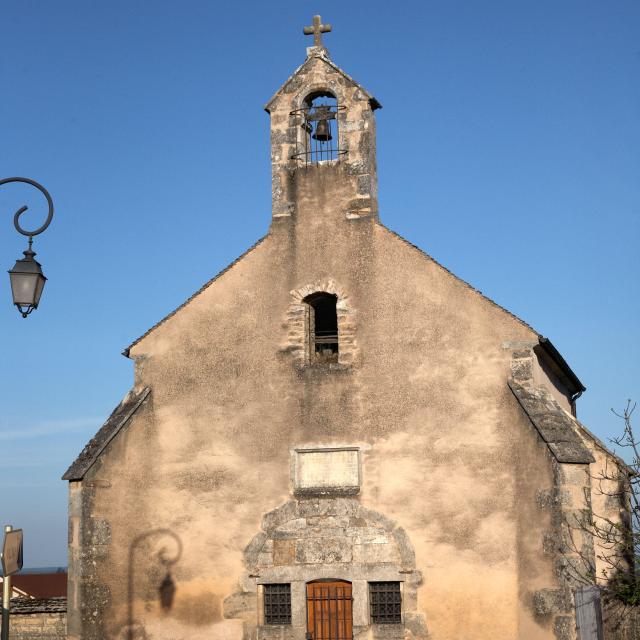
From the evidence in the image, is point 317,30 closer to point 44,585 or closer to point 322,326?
point 322,326

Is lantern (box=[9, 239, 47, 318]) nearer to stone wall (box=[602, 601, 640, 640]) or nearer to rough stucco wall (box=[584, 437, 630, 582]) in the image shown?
rough stucco wall (box=[584, 437, 630, 582])

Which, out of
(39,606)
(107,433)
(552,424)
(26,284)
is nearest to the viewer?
(26,284)

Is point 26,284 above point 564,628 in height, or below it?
above

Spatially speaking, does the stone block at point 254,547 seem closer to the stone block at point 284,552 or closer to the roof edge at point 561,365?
the stone block at point 284,552

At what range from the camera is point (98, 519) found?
16531mm

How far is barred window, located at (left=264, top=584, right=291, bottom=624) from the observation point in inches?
629

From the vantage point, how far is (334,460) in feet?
53.4

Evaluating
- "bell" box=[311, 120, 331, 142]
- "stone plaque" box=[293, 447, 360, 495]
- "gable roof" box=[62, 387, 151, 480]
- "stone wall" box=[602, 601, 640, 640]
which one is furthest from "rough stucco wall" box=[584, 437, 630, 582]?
"gable roof" box=[62, 387, 151, 480]

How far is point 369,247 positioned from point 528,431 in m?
4.39

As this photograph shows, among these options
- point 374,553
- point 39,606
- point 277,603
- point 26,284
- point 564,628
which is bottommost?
point 39,606

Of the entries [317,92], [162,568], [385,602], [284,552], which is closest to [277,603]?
[284,552]

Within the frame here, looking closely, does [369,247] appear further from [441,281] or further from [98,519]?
[98,519]

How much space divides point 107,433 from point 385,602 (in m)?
5.71

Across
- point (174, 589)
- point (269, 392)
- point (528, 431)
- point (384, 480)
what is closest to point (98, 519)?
point (174, 589)
